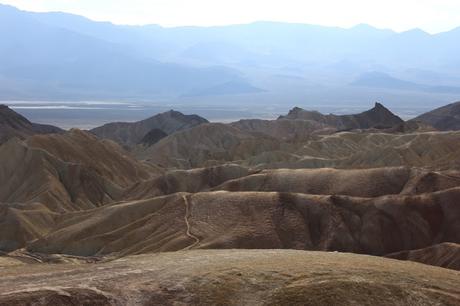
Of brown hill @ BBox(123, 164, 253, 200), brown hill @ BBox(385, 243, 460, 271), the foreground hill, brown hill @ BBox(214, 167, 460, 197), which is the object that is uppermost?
the foreground hill

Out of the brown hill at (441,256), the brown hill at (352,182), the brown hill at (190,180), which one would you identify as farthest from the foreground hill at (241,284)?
the brown hill at (190,180)

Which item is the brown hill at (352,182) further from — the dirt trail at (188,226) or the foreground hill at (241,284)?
the foreground hill at (241,284)

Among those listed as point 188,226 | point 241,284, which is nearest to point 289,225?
point 188,226

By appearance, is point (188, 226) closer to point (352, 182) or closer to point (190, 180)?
point (352, 182)

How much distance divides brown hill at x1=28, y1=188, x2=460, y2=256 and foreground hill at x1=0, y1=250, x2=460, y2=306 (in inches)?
1408

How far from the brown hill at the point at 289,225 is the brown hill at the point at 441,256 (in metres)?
8.88

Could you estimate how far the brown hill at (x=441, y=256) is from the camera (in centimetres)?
6494

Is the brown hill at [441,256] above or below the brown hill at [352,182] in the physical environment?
below

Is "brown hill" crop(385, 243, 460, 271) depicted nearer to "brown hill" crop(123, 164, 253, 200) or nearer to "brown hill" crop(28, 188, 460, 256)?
"brown hill" crop(28, 188, 460, 256)

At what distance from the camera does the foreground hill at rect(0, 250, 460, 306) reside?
35031 mm

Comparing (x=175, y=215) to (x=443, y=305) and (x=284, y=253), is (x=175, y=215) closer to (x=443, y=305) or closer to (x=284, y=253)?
(x=284, y=253)

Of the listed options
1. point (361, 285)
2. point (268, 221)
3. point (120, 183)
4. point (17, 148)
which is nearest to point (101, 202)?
point (120, 183)

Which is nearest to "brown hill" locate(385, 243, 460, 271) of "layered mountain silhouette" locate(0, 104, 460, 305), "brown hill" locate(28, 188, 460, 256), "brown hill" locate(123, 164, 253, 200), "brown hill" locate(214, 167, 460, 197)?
"layered mountain silhouette" locate(0, 104, 460, 305)

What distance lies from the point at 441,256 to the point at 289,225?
806 inches
